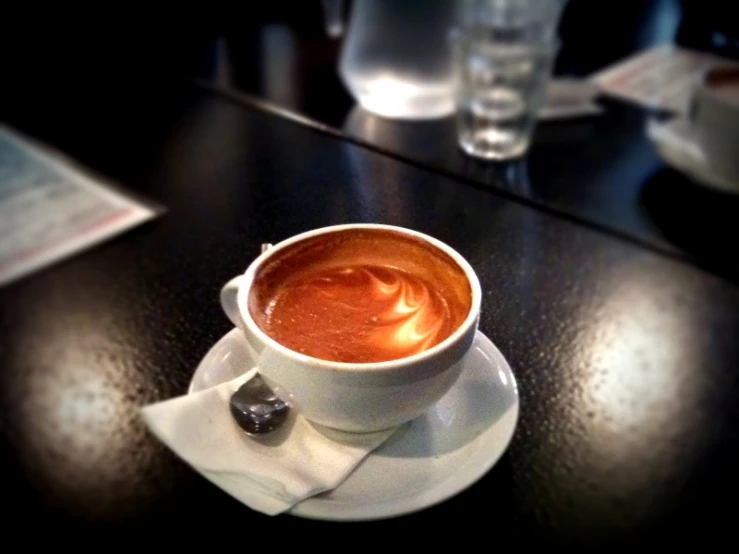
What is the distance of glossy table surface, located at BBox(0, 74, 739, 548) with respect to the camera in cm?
32

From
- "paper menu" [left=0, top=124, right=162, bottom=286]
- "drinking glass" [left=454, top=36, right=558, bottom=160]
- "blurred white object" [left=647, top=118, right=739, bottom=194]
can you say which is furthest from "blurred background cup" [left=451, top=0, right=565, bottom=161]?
"paper menu" [left=0, top=124, right=162, bottom=286]

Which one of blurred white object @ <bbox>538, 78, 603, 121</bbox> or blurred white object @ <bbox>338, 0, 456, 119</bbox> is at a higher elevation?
blurred white object @ <bbox>338, 0, 456, 119</bbox>

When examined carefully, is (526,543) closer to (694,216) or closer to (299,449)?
(299,449)

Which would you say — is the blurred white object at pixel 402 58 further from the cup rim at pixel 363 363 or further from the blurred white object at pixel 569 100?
the cup rim at pixel 363 363

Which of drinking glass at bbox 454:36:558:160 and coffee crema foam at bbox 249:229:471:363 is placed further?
drinking glass at bbox 454:36:558:160

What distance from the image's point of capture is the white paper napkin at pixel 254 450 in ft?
0.95

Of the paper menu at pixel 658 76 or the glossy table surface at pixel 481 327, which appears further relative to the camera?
the paper menu at pixel 658 76

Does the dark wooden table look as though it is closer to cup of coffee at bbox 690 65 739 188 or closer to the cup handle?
the cup handle

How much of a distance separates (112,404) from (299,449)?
115mm

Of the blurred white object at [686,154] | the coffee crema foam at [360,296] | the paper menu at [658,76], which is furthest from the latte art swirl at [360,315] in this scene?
the paper menu at [658,76]

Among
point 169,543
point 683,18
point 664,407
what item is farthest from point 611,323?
point 683,18

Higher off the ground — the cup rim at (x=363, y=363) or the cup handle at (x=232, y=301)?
the cup rim at (x=363, y=363)

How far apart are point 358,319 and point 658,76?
69 centimetres

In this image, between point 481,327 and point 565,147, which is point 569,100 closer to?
point 565,147
